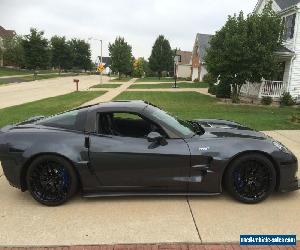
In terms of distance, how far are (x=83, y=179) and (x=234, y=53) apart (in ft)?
48.0

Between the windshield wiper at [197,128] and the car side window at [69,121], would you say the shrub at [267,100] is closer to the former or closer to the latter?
the windshield wiper at [197,128]

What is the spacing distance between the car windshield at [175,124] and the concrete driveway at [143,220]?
0.88 m

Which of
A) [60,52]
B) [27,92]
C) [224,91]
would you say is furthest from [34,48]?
[224,91]

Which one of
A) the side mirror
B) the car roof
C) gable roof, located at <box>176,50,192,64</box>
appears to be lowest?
the side mirror

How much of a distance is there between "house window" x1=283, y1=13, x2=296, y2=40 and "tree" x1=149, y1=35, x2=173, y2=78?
48414mm

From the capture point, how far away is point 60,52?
71000mm

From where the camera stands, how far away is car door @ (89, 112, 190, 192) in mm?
4590

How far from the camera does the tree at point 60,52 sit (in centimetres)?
7031

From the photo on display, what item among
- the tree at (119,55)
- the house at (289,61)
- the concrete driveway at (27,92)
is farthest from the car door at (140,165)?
the tree at (119,55)

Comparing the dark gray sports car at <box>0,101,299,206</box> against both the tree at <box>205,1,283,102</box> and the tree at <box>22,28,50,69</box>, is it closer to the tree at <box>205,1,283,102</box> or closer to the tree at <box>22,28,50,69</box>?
the tree at <box>205,1,283,102</box>

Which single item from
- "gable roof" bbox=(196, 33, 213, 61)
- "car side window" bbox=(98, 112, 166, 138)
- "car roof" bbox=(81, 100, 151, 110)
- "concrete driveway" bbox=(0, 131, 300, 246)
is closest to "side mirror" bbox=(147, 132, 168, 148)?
"car side window" bbox=(98, 112, 166, 138)

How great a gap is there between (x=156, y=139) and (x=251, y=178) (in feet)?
4.24

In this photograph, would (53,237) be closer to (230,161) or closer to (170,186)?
(170,186)

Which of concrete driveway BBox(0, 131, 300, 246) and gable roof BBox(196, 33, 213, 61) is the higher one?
gable roof BBox(196, 33, 213, 61)
